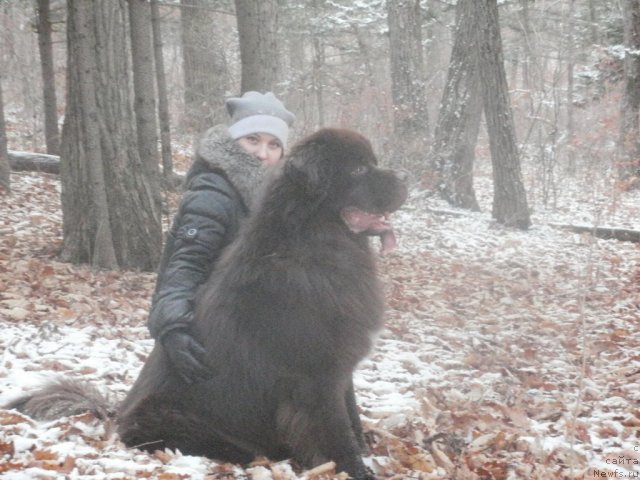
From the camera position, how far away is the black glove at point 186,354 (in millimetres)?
3236

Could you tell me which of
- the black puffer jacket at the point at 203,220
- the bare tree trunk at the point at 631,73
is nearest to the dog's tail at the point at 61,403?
the black puffer jacket at the point at 203,220

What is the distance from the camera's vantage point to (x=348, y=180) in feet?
11.4

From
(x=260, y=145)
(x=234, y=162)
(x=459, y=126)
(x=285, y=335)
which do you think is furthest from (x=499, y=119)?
(x=285, y=335)

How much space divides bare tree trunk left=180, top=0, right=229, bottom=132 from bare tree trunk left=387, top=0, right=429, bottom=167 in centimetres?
376

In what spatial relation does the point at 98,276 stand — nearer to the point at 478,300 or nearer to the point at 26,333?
the point at 26,333

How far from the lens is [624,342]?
20.4ft

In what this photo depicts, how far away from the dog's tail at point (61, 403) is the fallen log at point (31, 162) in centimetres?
975

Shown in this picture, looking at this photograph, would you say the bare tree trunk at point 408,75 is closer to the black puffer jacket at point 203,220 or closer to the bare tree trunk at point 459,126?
the bare tree trunk at point 459,126

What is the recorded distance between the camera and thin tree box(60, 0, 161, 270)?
7.30m

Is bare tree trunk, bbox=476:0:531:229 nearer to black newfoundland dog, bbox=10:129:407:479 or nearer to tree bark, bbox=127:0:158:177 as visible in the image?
tree bark, bbox=127:0:158:177

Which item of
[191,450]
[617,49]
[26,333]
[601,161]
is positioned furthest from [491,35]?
[191,450]

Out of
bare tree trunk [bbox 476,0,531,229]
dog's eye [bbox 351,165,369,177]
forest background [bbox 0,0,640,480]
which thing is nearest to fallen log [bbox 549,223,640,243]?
forest background [bbox 0,0,640,480]

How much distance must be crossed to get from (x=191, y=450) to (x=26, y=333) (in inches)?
108

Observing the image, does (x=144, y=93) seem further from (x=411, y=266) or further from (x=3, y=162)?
(x=411, y=266)
